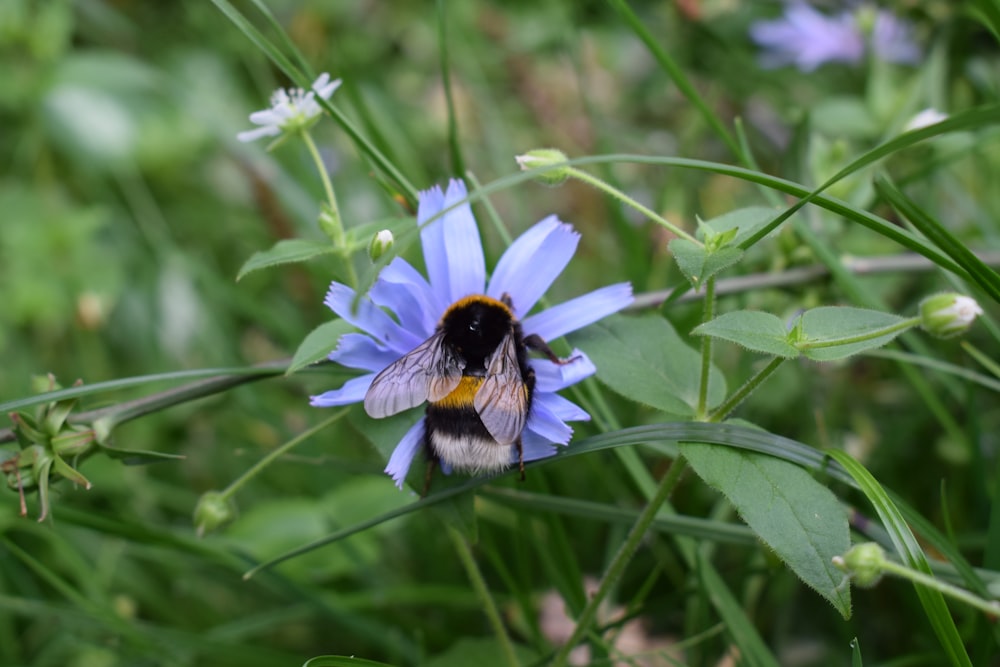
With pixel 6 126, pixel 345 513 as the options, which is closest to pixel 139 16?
pixel 6 126

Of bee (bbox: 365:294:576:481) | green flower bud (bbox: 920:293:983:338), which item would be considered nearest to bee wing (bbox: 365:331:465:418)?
bee (bbox: 365:294:576:481)

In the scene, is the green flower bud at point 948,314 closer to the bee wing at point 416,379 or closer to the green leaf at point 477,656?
the bee wing at point 416,379

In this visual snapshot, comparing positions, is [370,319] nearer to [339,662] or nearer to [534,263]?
[534,263]

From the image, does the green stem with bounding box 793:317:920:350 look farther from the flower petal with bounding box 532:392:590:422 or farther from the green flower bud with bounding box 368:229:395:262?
the green flower bud with bounding box 368:229:395:262

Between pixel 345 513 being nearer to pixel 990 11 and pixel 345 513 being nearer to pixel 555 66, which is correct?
pixel 990 11

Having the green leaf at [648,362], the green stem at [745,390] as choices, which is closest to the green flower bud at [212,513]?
the green leaf at [648,362]

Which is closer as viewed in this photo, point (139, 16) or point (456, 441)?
point (456, 441)
